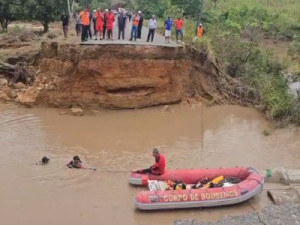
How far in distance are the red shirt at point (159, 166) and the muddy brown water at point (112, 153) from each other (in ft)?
3.09

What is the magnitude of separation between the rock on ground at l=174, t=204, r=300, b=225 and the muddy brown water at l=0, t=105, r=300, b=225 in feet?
1.54

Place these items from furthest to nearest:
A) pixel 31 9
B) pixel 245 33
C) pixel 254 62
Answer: pixel 245 33
pixel 31 9
pixel 254 62

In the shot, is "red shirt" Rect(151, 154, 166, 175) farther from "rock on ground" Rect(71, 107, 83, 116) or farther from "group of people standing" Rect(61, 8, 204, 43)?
"group of people standing" Rect(61, 8, 204, 43)

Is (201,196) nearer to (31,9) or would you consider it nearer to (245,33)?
(31,9)

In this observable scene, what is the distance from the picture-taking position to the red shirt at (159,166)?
1417cm

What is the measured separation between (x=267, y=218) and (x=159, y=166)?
11.8 feet

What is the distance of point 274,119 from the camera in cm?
2142

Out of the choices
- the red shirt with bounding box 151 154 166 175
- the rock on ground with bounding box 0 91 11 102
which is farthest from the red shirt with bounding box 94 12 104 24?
the red shirt with bounding box 151 154 166 175

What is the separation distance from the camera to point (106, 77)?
2177 cm

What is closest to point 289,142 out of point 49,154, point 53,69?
point 49,154

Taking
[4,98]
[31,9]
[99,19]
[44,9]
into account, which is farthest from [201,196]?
[31,9]

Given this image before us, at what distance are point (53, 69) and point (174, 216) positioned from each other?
12.1 meters

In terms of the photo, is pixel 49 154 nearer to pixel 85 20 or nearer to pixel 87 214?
pixel 87 214

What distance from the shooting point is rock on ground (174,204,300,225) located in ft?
40.6
